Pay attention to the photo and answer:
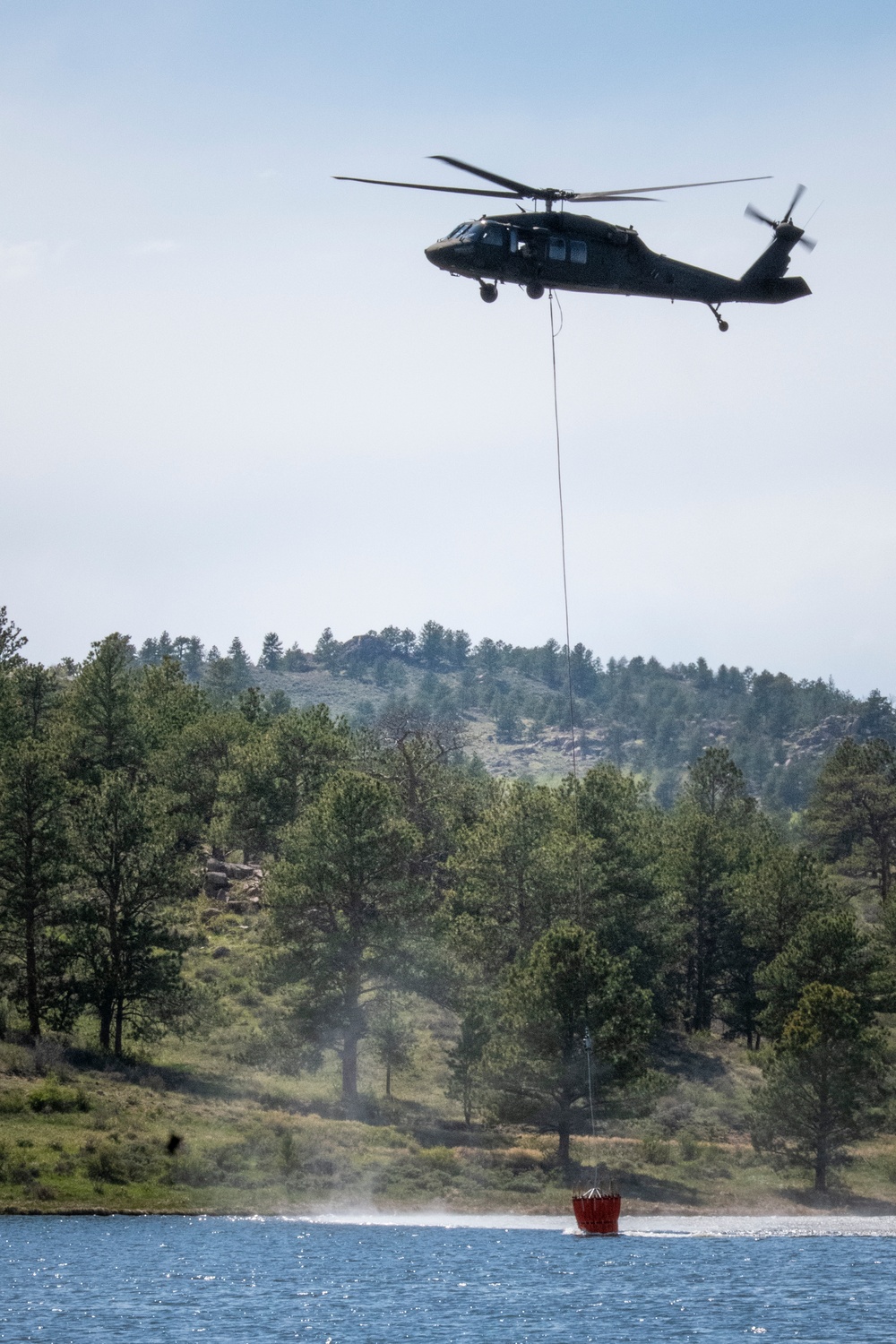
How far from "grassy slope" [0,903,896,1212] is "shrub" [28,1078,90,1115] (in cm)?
16

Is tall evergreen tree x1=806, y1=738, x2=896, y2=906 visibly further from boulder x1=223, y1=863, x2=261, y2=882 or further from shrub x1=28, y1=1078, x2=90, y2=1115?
shrub x1=28, y1=1078, x2=90, y2=1115

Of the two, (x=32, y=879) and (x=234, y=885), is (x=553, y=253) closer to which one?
(x=32, y=879)

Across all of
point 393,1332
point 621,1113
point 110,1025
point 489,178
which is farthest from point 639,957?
point 489,178

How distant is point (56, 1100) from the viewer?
70938 millimetres

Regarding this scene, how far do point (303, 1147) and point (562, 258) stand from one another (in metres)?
45.0

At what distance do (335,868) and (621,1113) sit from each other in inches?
785

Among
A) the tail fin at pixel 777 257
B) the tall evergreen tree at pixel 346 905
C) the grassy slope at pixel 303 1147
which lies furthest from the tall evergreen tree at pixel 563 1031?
the tail fin at pixel 777 257

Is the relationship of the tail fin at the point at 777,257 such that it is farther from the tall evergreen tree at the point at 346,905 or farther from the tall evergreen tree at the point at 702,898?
the tall evergreen tree at the point at 702,898

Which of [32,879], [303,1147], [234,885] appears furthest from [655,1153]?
[234,885]

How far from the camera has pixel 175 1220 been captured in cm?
6425

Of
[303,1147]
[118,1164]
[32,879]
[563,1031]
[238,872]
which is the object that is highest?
[238,872]

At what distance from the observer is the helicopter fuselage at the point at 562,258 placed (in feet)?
144

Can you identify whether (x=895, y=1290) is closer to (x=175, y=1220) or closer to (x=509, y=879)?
(x=175, y=1220)

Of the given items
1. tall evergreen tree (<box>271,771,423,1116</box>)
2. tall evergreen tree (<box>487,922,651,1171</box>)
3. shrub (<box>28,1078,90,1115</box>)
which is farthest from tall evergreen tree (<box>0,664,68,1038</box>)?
tall evergreen tree (<box>487,922,651,1171</box>)
